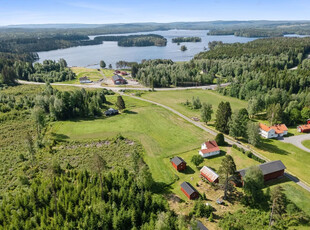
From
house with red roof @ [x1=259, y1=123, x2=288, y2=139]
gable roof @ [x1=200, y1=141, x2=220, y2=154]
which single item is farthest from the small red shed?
house with red roof @ [x1=259, y1=123, x2=288, y2=139]

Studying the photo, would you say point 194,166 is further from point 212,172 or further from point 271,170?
point 271,170

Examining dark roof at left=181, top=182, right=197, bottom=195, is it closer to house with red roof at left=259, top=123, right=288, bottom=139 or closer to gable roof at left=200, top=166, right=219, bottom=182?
gable roof at left=200, top=166, right=219, bottom=182

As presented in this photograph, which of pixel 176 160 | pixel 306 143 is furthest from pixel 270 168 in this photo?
pixel 306 143

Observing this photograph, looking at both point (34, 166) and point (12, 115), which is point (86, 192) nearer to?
point (34, 166)

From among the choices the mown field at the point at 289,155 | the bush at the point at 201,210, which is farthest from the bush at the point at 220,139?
the bush at the point at 201,210

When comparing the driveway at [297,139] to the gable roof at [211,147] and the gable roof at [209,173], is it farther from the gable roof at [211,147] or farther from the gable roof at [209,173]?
the gable roof at [209,173]

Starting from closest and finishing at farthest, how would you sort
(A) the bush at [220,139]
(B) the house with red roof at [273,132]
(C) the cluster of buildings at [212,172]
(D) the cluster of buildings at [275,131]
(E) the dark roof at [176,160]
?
(C) the cluster of buildings at [212,172]
(E) the dark roof at [176,160]
(A) the bush at [220,139]
(B) the house with red roof at [273,132]
(D) the cluster of buildings at [275,131]
